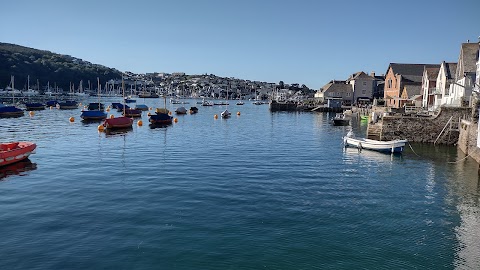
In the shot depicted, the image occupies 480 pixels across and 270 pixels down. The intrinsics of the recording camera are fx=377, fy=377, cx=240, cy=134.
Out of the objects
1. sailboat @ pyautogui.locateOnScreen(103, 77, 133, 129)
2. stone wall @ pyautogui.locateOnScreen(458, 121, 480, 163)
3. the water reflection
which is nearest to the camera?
the water reflection

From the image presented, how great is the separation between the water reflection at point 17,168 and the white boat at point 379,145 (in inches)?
1267

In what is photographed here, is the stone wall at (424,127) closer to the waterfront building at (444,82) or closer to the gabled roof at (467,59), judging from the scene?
the gabled roof at (467,59)

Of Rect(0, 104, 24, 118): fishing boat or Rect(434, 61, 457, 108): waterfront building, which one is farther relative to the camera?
Rect(0, 104, 24, 118): fishing boat

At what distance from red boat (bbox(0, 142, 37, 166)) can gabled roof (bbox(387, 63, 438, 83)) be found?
9651 centimetres

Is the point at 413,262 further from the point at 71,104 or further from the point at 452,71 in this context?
the point at 71,104

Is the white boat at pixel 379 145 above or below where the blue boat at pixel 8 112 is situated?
below

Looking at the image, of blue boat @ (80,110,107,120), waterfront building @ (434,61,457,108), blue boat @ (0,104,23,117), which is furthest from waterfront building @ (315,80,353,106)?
blue boat @ (0,104,23,117)

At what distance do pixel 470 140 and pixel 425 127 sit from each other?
336 inches

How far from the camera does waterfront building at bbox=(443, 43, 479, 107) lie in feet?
163

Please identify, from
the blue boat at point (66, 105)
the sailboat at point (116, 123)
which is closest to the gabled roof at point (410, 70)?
the sailboat at point (116, 123)

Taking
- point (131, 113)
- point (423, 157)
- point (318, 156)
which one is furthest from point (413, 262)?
point (131, 113)

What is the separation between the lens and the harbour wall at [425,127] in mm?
44688

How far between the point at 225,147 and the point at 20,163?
66.0 feet

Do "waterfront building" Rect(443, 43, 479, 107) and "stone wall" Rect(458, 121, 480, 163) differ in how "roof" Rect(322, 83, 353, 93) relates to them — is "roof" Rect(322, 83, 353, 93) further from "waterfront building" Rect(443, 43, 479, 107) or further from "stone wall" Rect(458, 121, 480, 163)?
"stone wall" Rect(458, 121, 480, 163)
